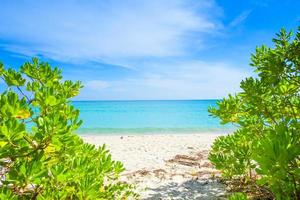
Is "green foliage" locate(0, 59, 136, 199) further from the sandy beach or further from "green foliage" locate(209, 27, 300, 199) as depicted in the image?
the sandy beach

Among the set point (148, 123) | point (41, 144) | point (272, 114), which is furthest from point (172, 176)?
point (148, 123)

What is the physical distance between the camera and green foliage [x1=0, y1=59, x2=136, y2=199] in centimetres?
197

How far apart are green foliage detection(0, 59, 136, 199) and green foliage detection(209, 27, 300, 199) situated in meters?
1.36

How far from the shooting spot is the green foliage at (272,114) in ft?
5.70

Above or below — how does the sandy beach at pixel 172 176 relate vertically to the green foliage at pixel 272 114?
below

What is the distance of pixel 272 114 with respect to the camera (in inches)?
151

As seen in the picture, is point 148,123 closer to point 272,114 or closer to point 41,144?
point 272,114

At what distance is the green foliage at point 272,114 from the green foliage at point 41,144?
1.36 metres

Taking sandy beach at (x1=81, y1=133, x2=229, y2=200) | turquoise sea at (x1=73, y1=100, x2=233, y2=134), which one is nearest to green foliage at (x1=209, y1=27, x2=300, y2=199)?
sandy beach at (x1=81, y1=133, x2=229, y2=200)

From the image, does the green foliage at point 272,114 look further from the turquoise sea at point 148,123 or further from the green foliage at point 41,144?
the turquoise sea at point 148,123

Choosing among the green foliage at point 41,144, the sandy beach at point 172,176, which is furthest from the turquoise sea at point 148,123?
the sandy beach at point 172,176

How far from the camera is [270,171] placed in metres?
1.76

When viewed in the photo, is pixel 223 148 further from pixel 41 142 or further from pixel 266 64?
pixel 41 142

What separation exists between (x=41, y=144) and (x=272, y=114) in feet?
9.73
